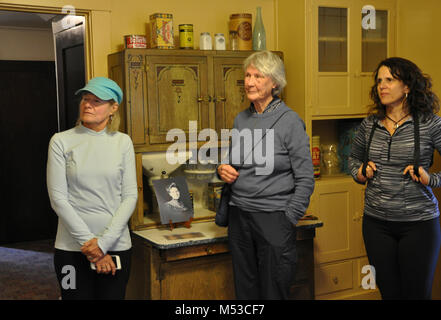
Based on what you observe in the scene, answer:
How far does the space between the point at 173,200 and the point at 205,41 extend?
0.98 metres

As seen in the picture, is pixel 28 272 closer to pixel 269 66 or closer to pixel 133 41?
pixel 133 41

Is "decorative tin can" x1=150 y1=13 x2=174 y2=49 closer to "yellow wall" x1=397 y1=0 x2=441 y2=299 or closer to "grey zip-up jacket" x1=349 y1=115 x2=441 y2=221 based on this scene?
"grey zip-up jacket" x1=349 y1=115 x2=441 y2=221

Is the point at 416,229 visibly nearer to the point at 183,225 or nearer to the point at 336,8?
the point at 183,225

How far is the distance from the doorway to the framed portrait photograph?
3.08m

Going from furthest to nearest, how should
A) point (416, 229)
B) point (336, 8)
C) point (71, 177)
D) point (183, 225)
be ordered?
point (336, 8) < point (183, 225) < point (416, 229) < point (71, 177)

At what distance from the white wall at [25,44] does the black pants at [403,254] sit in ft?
14.7

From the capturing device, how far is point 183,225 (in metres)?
3.20

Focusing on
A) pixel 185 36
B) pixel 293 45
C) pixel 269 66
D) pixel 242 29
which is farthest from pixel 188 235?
pixel 293 45

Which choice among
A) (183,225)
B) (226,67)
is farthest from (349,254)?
(226,67)

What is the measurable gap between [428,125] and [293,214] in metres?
0.75

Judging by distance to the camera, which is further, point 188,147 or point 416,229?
point 188,147

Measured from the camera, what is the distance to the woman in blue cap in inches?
90.8

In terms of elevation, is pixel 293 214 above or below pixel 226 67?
below

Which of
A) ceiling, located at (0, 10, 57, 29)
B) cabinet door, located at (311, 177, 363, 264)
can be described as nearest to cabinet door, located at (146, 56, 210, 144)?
cabinet door, located at (311, 177, 363, 264)
